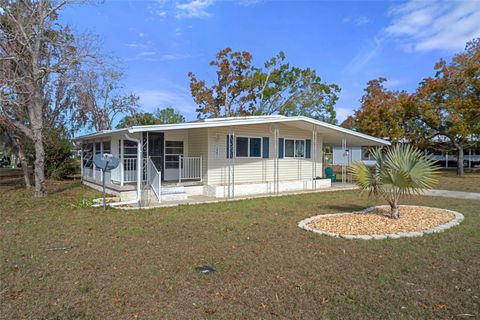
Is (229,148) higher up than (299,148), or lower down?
lower down

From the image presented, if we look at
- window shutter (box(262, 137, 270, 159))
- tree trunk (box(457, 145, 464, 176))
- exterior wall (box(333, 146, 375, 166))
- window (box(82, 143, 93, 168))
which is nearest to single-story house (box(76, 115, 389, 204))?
window shutter (box(262, 137, 270, 159))

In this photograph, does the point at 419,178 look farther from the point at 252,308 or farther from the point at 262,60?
the point at 262,60

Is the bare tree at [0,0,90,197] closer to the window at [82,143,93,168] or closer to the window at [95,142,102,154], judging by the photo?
the window at [95,142,102,154]

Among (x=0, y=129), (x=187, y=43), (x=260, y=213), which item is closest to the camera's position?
(x=260, y=213)

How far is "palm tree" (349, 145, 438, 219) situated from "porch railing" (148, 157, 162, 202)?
5638 millimetres

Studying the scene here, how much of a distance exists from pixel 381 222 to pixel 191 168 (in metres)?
7.43

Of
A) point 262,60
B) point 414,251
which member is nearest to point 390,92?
point 262,60

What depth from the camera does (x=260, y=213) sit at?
8367 mm

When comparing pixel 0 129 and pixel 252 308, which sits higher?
pixel 0 129

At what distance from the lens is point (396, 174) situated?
6609mm

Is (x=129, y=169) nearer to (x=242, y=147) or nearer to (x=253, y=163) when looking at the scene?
(x=242, y=147)

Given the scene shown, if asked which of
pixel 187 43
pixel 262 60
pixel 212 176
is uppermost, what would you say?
pixel 262 60

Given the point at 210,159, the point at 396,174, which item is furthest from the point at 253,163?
the point at 396,174

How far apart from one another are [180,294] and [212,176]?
28.7 ft
